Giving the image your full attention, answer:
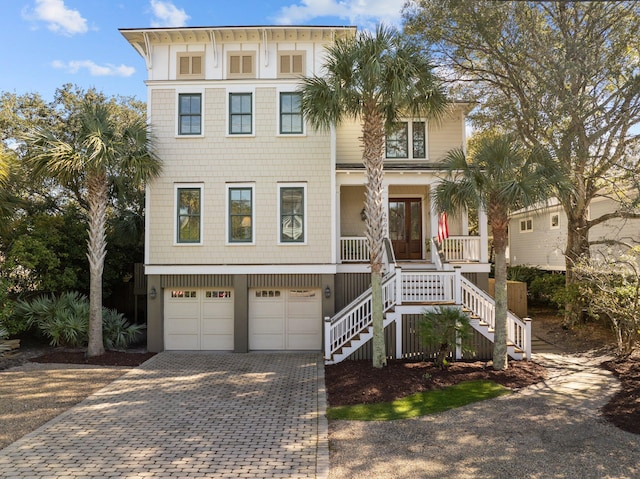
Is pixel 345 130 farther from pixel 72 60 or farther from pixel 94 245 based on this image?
pixel 72 60

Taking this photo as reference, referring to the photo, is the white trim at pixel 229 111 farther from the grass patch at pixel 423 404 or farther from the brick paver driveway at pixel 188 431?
the grass patch at pixel 423 404

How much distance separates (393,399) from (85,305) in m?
10.2

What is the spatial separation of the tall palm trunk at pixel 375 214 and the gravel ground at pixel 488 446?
9.68 ft

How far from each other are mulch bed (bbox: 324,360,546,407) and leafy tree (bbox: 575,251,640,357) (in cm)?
258

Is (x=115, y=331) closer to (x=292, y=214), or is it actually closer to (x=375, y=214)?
(x=292, y=214)

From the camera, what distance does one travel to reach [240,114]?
13977 mm

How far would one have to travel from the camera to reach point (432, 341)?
10.6 m

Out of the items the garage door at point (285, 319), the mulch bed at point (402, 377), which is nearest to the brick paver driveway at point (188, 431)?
the mulch bed at point (402, 377)

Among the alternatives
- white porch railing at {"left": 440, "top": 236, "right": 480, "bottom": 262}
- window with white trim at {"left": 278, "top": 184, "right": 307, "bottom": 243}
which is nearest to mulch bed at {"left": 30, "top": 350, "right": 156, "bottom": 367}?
window with white trim at {"left": 278, "top": 184, "right": 307, "bottom": 243}

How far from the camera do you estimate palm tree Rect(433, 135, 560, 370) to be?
968 centimetres

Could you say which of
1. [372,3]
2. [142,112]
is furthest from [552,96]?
[142,112]

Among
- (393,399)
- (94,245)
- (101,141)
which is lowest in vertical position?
(393,399)

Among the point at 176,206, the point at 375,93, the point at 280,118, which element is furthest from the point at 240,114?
the point at 375,93

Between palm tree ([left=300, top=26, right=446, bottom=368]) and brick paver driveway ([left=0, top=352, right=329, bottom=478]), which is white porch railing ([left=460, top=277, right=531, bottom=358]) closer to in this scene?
palm tree ([left=300, top=26, right=446, bottom=368])
